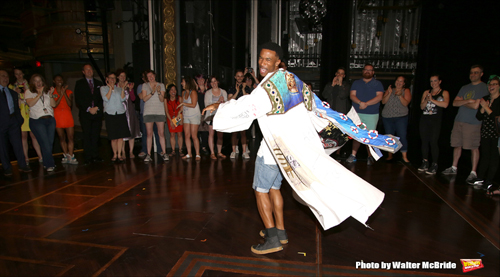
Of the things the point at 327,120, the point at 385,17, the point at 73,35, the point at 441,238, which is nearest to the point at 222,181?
the point at 327,120

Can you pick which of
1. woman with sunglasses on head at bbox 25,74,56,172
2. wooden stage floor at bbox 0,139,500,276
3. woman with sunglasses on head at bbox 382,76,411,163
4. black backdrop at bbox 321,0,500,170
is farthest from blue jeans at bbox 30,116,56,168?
black backdrop at bbox 321,0,500,170

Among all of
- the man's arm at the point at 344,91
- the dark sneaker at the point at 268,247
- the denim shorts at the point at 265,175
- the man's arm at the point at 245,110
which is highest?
the man's arm at the point at 344,91

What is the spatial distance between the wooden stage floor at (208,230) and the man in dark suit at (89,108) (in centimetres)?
115

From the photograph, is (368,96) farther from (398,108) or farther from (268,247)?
(268,247)

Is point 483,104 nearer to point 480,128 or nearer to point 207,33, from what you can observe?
point 480,128

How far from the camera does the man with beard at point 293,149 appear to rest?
82.6 inches

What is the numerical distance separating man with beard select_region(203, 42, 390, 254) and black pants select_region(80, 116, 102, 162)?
3.95 metres

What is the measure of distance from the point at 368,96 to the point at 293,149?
3587 millimetres

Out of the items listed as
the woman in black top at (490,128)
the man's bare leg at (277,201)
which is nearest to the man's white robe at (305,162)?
the man's bare leg at (277,201)

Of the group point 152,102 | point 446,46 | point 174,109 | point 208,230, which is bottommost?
point 208,230

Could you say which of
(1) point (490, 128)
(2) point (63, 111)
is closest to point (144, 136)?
(2) point (63, 111)

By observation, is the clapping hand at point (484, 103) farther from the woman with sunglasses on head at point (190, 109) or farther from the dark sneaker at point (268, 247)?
the woman with sunglasses on head at point (190, 109)

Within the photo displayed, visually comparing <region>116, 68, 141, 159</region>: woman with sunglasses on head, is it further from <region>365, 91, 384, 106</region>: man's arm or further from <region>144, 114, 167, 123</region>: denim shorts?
<region>365, 91, 384, 106</region>: man's arm

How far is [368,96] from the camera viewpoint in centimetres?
516
